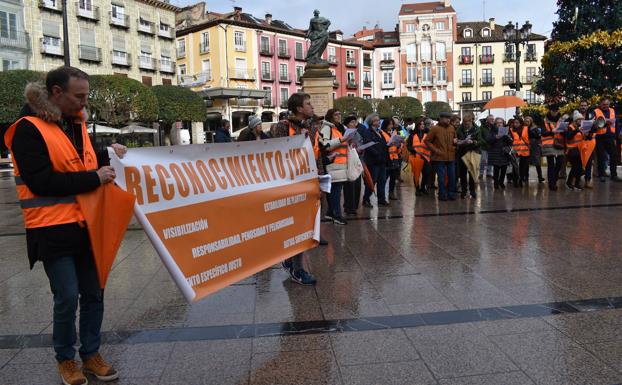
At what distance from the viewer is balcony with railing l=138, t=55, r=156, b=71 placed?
48.9m

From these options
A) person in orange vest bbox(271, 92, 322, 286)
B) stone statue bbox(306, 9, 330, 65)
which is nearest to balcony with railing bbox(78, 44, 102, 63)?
stone statue bbox(306, 9, 330, 65)

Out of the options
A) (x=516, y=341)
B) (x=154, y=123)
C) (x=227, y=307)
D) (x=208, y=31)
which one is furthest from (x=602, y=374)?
(x=208, y=31)

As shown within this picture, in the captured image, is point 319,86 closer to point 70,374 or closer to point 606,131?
point 606,131

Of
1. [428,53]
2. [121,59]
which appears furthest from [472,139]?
[428,53]

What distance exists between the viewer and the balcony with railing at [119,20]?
151 feet

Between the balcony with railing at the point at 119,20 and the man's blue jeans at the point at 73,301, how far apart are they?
47.4 metres

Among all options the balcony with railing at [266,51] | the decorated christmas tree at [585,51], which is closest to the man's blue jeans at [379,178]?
the decorated christmas tree at [585,51]

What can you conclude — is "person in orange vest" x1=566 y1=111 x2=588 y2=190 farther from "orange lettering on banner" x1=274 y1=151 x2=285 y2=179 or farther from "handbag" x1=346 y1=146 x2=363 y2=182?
"orange lettering on banner" x1=274 y1=151 x2=285 y2=179

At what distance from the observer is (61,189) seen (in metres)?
2.97

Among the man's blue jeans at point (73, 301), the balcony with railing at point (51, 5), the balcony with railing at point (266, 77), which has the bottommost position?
the man's blue jeans at point (73, 301)

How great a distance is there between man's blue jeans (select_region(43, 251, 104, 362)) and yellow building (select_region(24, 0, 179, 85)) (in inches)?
1640

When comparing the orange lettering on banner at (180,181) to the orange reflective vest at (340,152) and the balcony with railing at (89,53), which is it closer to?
the orange reflective vest at (340,152)

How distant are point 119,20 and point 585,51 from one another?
1592 inches

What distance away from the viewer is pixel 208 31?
5956 centimetres
